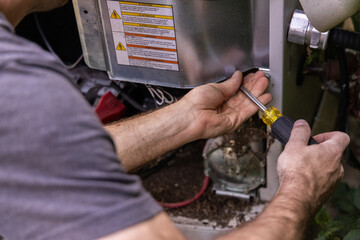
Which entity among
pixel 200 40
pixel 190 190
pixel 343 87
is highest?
pixel 200 40

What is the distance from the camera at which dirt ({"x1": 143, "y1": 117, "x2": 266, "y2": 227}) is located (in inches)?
46.7

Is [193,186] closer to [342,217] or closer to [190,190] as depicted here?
[190,190]

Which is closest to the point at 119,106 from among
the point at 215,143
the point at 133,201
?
the point at 215,143

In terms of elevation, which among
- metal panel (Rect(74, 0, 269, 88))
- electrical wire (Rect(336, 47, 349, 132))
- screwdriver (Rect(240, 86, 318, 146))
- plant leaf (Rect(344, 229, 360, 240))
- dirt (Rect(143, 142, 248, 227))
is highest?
metal panel (Rect(74, 0, 269, 88))

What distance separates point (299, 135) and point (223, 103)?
0.87 ft

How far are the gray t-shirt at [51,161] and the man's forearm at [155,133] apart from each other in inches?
17.9

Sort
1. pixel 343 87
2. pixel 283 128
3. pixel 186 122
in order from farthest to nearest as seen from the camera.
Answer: pixel 343 87 < pixel 186 122 < pixel 283 128

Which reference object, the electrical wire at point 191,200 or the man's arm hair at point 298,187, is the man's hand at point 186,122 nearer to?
the man's arm hair at point 298,187

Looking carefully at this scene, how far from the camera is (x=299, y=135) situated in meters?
0.81

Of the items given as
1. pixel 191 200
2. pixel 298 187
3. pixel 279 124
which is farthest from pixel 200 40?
pixel 191 200

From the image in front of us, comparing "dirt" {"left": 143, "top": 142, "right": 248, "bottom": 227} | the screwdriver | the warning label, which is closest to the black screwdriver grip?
the screwdriver

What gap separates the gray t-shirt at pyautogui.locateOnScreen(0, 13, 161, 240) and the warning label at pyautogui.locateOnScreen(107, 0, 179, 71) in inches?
15.4

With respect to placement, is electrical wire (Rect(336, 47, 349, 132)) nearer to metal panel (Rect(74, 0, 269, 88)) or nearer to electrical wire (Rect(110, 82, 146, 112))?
metal panel (Rect(74, 0, 269, 88))

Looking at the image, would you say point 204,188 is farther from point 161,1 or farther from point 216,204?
point 161,1
